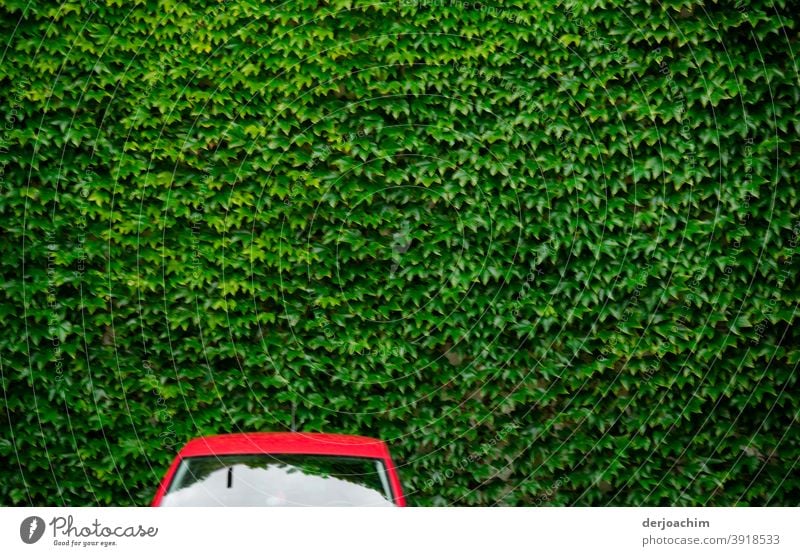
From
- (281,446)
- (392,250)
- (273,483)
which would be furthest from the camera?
(392,250)

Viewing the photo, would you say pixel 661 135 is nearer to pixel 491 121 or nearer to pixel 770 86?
pixel 770 86

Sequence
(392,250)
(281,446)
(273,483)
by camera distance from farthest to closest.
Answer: (392,250) → (281,446) → (273,483)

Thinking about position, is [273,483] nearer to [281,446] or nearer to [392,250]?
[281,446]

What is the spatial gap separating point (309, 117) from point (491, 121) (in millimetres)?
1540

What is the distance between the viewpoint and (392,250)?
6.66m

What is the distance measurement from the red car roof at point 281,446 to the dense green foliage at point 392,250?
1769mm

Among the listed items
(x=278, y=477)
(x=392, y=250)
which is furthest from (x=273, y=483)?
(x=392, y=250)

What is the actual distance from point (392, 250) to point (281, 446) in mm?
2480

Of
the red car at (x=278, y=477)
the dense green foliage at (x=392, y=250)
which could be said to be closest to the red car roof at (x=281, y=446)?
the red car at (x=278, y=477)

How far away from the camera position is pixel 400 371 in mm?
6656

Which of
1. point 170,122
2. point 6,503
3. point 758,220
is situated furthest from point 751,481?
point 6,503

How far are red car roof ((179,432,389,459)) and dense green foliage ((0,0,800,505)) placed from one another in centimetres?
177

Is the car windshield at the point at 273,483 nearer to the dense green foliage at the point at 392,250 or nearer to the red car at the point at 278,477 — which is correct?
the red car at the point at 278,477

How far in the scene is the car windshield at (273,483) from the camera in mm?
4355
